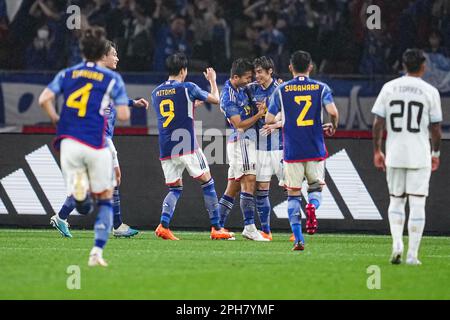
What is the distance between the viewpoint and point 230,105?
48.7 feet

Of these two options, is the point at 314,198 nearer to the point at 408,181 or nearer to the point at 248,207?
the point at 248,207

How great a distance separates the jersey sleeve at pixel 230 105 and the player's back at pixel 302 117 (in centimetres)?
193

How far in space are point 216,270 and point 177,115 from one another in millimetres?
4561

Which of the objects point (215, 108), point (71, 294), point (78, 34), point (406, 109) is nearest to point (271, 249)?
point (406, 109)

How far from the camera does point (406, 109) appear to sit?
1109cm

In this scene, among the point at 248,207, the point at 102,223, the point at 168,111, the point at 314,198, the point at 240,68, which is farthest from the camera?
the point at 248,207

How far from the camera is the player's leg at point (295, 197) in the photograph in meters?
12.8

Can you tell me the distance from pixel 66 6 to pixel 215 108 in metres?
5.10

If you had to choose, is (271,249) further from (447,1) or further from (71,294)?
(447,1)

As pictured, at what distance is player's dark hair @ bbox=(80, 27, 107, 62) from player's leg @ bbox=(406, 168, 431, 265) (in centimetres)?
329

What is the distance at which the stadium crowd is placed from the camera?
846 inches

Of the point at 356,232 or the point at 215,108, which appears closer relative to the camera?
the point at 356,232

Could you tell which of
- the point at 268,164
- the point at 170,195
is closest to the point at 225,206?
the point at 268,164

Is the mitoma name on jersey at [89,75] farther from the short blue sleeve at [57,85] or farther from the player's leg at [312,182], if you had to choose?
the player's leg at [312,182]
